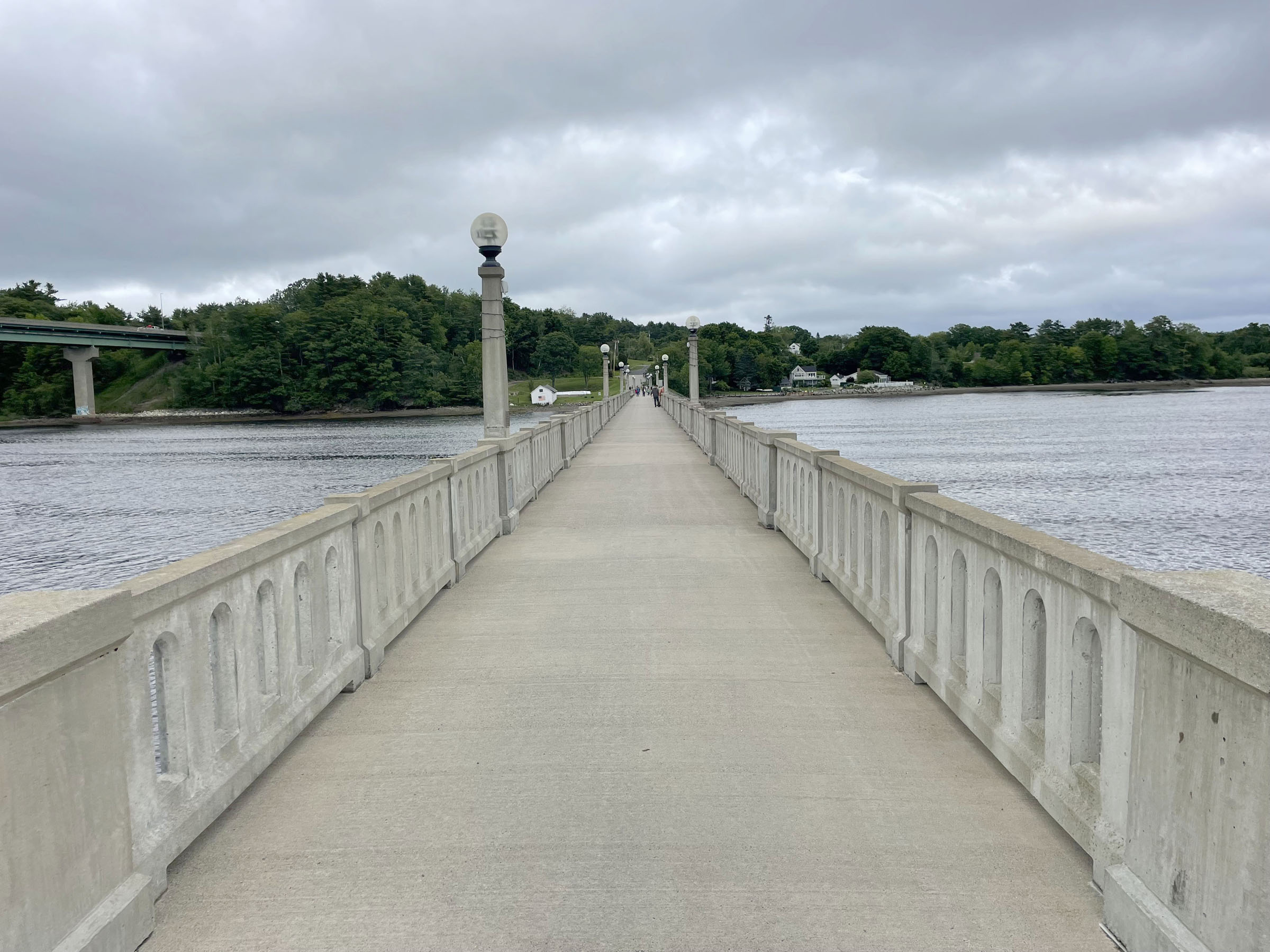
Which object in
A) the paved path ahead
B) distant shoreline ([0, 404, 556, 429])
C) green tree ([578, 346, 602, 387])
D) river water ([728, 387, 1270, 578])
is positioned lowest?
river water ([728, 387, 1270, 578])

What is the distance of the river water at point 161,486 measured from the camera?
26016mm

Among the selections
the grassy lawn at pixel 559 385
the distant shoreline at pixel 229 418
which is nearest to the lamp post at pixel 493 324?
the distant shoreline at pixel 229 418

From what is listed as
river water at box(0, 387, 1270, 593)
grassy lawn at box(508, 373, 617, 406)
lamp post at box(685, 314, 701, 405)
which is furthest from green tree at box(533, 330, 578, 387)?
lamp post at box(685, 314, 701, 405)

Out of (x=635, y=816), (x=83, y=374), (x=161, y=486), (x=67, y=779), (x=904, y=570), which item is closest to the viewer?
(x=67, y=779)

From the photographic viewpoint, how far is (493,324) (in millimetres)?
12102

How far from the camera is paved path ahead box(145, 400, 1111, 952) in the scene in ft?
10.1

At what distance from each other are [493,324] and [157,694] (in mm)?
8394

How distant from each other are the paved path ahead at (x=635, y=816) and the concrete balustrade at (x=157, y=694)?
23 centimetres

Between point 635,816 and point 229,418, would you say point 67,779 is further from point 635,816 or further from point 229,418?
point 229,418

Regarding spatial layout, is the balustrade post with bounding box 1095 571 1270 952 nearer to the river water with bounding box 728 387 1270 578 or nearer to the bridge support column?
the river water with bounding box 728 387 1270 578

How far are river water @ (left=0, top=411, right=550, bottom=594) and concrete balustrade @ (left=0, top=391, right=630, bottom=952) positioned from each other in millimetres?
A: 11938

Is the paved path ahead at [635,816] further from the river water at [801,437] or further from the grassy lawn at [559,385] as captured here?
the grassy lawn at [559,385]

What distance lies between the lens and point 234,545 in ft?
13.5

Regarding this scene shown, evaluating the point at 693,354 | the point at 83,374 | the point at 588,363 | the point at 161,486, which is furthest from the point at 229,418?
the point at 693,354
